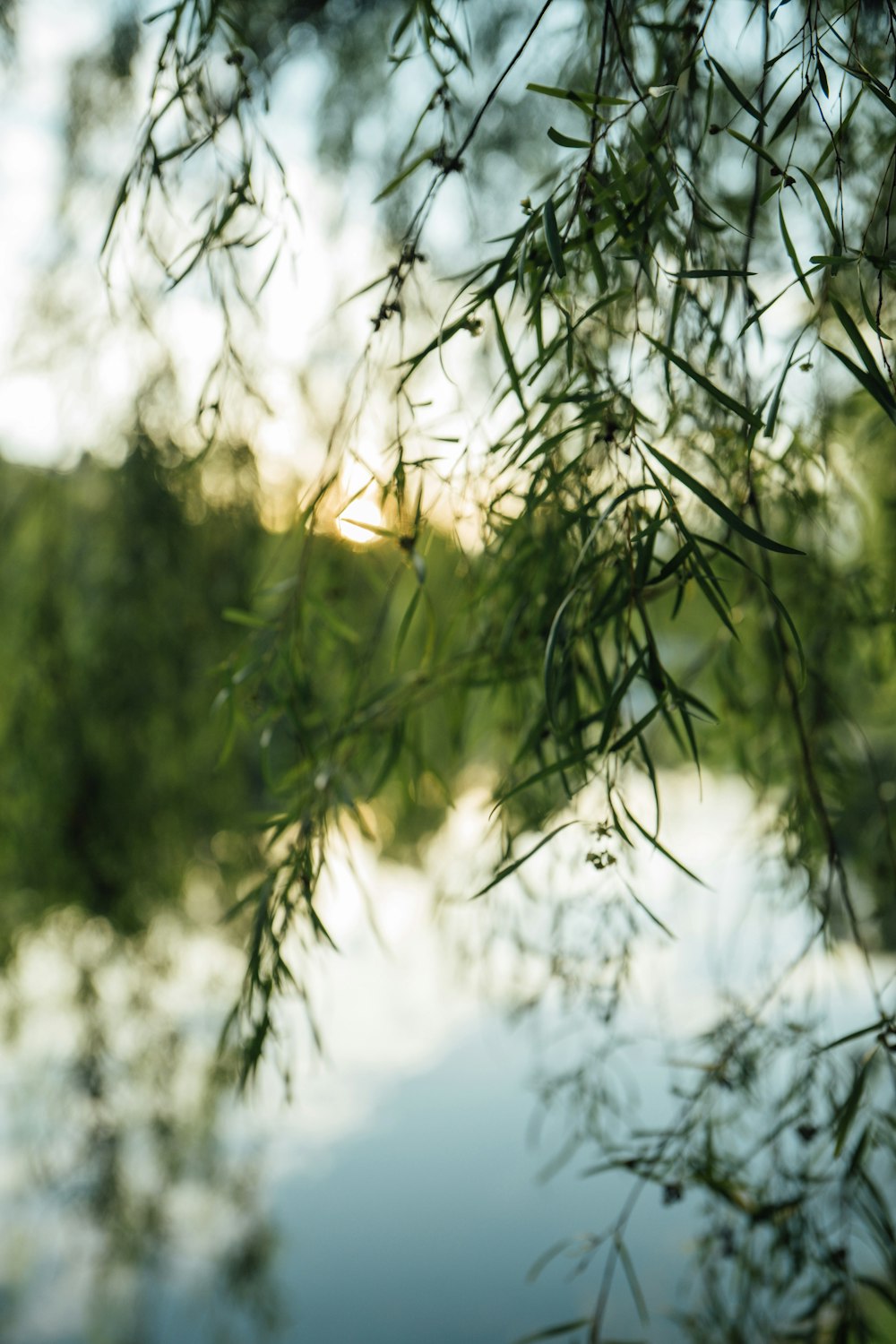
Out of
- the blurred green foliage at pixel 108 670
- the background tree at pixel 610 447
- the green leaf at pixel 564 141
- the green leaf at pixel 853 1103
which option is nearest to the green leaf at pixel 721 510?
the background tree at pixel 610 447

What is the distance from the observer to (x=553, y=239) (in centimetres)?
45

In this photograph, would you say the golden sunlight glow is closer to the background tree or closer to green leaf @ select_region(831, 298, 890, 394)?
the background tree

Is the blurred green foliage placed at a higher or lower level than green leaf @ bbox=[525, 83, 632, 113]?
higher

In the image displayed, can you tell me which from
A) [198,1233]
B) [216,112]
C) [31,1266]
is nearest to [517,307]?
[216,112]

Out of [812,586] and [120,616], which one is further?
[120,616]

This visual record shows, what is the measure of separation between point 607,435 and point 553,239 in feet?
0.30

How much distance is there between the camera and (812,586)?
1.04 metres

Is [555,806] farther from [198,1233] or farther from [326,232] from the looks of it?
[198,1233]

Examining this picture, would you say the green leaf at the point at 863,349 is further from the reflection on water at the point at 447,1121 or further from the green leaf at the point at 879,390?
the reflection on water at the point at 447,1121

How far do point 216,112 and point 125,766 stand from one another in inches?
40.1

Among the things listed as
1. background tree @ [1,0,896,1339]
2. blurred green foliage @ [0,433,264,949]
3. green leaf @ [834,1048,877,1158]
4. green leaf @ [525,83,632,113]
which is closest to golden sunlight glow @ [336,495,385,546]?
background tree @ [1,0,896,1339]

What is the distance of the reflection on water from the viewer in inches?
31.5

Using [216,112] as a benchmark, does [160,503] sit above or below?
above

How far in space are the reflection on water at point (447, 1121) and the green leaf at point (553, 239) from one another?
30 cm
